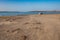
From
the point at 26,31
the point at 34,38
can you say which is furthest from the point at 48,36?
the point at 26,31

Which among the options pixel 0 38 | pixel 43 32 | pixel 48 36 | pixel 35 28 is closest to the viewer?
pixel 0 38

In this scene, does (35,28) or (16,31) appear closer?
(16,31)

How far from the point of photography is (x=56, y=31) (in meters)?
7.43

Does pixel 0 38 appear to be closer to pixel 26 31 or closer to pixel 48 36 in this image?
pixel 26 31

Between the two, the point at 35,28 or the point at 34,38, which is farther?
the point at 35,28

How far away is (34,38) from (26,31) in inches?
33.7

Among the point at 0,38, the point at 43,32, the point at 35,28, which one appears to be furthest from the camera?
the point at 35,28

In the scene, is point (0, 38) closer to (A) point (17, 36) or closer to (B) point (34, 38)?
(A) point (17, 36)

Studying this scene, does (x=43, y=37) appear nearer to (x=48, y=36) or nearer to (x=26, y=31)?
(x=48, y=36)

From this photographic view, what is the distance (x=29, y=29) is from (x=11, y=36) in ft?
4.41

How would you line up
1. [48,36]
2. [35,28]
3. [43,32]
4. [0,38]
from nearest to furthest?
[0,38], [48,36], [43,32], [35,28]

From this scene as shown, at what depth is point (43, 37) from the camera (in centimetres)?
666

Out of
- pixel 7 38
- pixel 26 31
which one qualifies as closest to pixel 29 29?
pixel 26 31

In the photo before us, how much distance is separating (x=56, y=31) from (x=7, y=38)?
2794 millimetres
